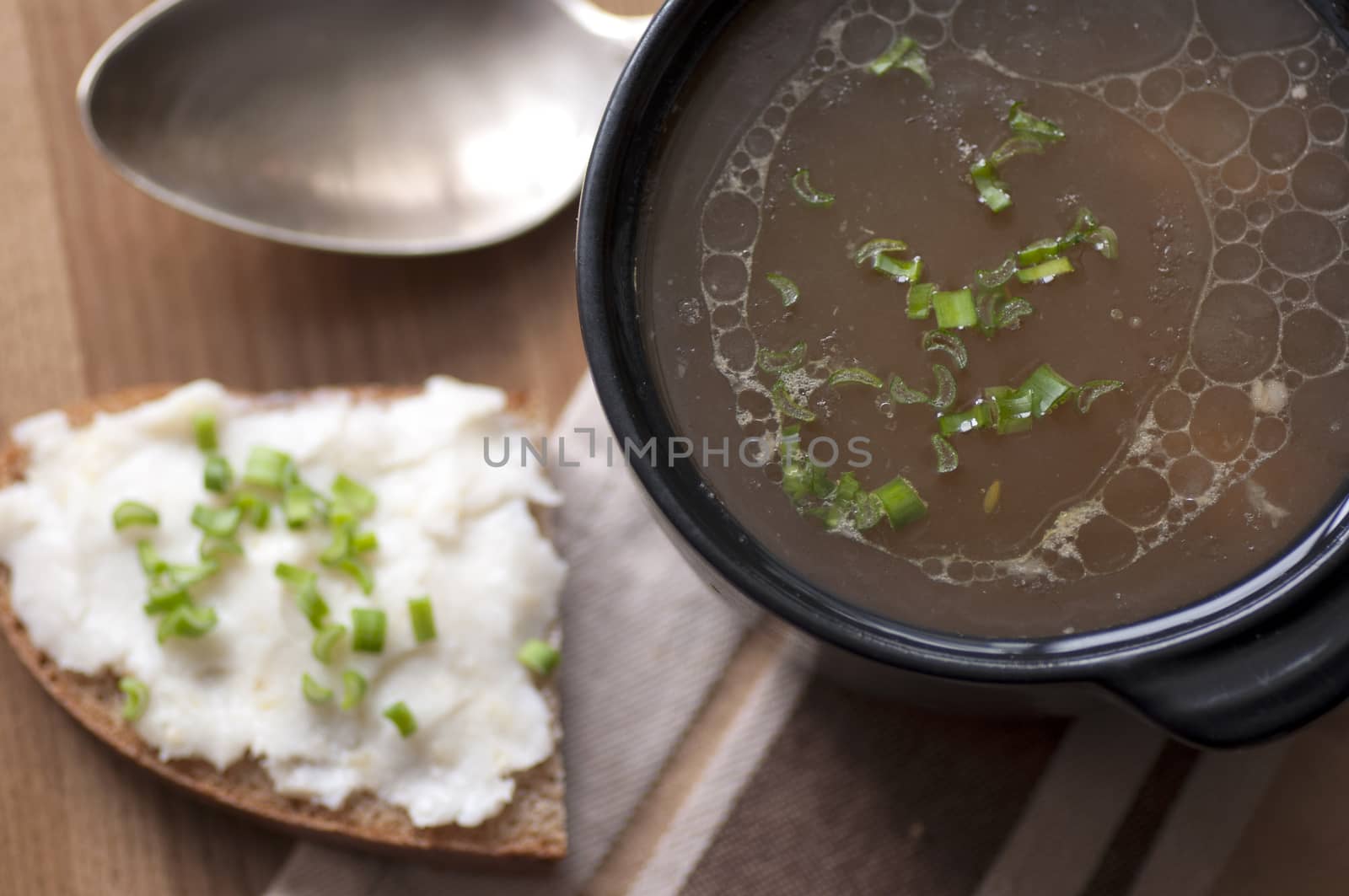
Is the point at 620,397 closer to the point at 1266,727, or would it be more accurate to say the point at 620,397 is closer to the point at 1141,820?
the point at 1266,727

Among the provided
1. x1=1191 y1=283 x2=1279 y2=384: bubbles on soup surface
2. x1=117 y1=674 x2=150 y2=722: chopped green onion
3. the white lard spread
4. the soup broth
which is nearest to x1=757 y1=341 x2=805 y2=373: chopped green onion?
the soup broth

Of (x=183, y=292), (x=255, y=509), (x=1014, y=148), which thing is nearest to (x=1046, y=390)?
(x=1014, y=148)

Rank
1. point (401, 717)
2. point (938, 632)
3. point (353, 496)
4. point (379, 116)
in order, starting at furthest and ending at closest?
point (379, 116) → point (353, 496) → point (401, 717) → point (938, 632)

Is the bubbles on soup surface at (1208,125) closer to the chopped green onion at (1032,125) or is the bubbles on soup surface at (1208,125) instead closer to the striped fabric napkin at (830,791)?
the chopped green onion at (1032,125)

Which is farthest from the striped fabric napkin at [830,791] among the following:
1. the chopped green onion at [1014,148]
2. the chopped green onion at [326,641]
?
the chopped green onion at [1014,148]

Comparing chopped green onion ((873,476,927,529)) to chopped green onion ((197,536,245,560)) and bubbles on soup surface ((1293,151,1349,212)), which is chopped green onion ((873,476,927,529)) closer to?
bubbles on soup surface ((1293,151,1349,212))

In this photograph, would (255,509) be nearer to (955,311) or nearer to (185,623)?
(185,623)
